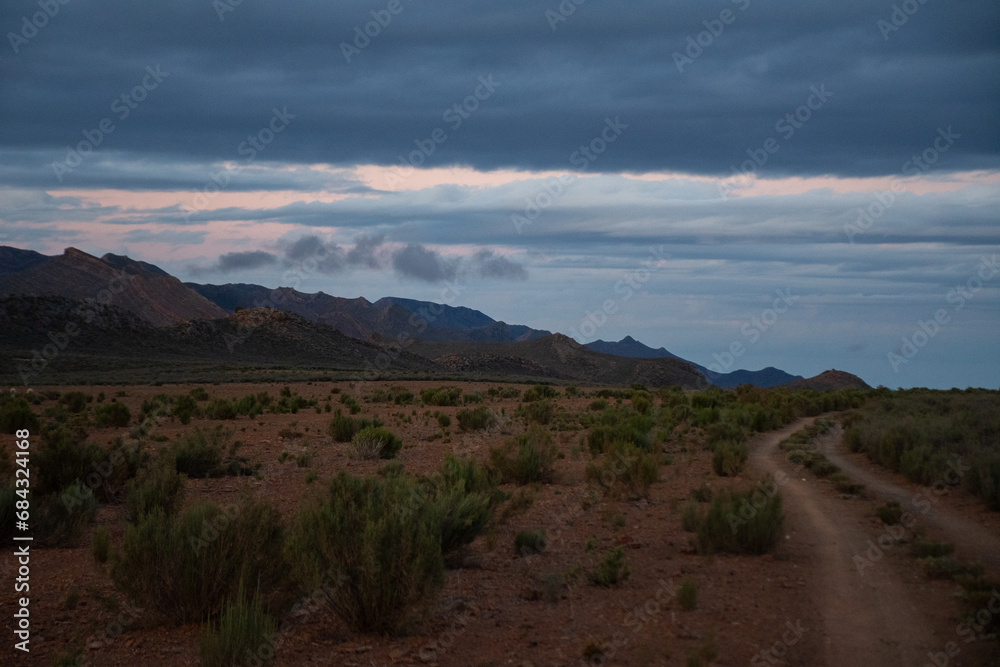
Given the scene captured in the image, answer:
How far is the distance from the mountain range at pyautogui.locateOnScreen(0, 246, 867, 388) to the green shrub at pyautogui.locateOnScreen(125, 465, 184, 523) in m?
48.5

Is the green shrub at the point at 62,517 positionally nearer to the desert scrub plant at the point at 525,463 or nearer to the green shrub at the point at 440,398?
the desert scrub plant at the point at 525,463

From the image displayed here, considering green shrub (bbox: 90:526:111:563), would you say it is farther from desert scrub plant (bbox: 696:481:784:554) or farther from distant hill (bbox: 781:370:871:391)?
distant hill (bbox: 781:370:871:391)

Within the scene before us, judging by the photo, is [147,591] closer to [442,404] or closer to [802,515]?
[802,515]

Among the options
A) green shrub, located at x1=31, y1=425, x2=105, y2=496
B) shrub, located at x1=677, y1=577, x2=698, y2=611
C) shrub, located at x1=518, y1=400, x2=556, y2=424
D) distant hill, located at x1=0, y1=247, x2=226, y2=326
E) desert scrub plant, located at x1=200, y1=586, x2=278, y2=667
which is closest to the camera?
desert scrub plant, located at x1=200, y1=586, x2=278, y2=667

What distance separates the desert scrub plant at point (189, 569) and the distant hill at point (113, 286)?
129122mm

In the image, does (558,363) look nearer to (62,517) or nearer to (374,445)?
(374,445)

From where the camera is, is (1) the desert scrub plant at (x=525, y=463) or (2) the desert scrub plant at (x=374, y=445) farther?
(2) the desert scrub plant at (x=374, y=445)

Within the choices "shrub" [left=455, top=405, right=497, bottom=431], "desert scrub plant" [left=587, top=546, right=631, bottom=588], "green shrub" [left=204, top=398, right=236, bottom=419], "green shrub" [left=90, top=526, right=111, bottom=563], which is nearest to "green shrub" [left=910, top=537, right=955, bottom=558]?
"desert scrub plant" [left=587, top=546, right=631, bottom=588]

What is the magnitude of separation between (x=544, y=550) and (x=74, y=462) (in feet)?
28.7

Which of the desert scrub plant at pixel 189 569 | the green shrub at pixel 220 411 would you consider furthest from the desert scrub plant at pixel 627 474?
the green shrub at pixel 220 411

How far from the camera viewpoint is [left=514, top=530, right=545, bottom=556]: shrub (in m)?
10.9

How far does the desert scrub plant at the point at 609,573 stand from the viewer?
9.34 m

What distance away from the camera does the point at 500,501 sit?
42.3 ft

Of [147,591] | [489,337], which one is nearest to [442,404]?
[147,591]
